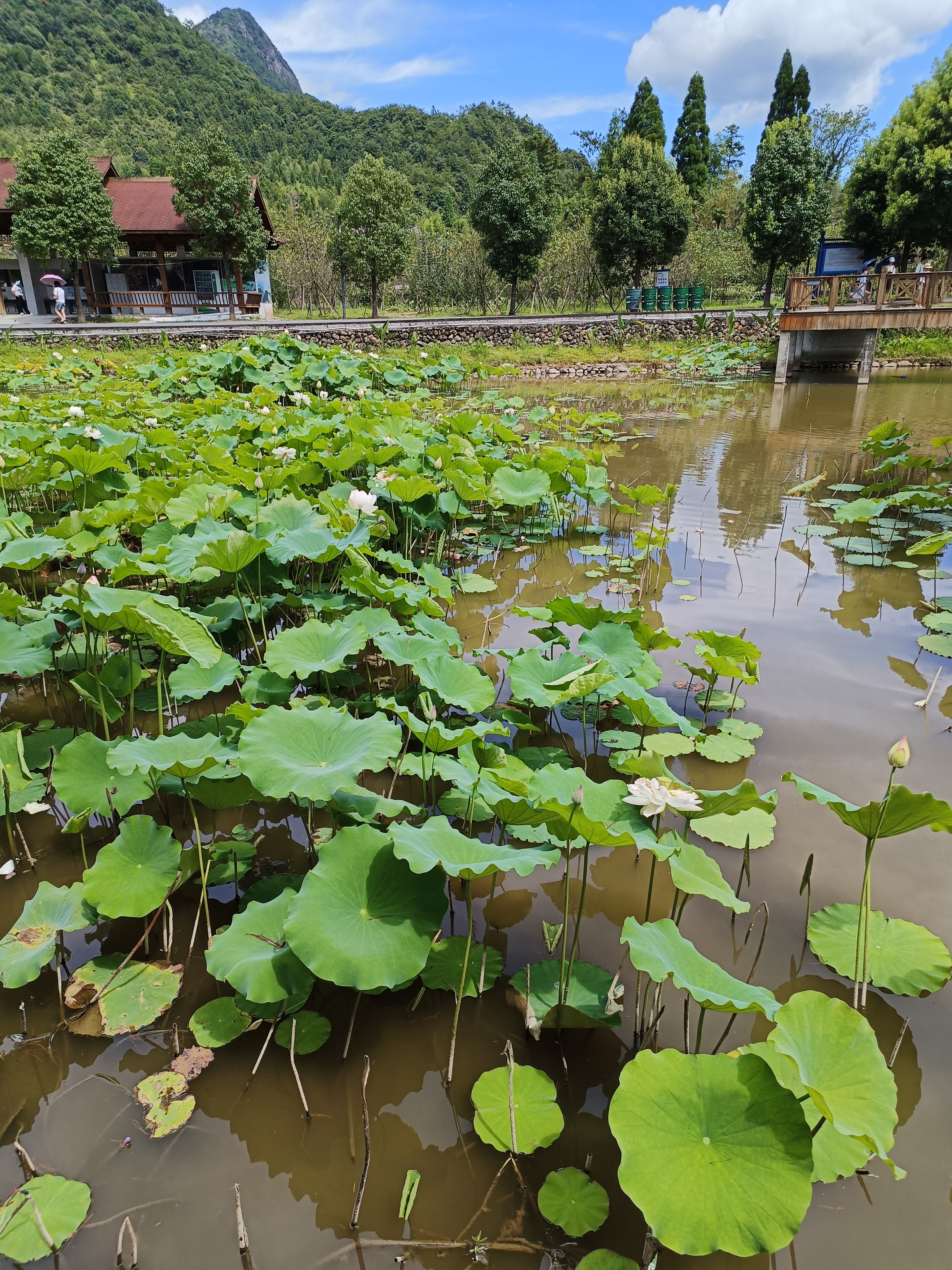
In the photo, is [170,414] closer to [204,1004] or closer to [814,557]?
[814,557]

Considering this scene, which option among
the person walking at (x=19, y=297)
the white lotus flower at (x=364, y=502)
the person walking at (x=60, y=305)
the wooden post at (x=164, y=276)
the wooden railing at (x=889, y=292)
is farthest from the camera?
the person walking at (x=19, y=297)

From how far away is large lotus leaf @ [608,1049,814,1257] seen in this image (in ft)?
3.48

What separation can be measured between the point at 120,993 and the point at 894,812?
1782 mm

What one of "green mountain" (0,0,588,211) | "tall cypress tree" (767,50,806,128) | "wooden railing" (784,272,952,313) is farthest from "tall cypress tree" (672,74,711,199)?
"wooden railing" (784,272,952,313)

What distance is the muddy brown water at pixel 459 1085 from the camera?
4.36ft

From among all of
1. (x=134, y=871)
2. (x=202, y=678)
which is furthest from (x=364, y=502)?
(x=134, y=871)

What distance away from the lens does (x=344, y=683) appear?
2900 mm

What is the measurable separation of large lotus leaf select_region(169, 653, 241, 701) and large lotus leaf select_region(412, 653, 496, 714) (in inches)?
24.0

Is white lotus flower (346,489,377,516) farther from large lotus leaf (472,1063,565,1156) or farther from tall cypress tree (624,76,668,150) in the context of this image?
tall cypress tree (624,76,668,150)

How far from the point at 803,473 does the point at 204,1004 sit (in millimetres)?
7256

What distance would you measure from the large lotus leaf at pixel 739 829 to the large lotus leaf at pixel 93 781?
1.59 metres

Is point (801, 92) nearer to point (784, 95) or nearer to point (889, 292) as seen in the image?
point (784, 95)

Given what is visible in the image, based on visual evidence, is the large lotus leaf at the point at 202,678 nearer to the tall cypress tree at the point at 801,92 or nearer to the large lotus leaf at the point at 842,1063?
the large lotus leaf at the point at 842,1063

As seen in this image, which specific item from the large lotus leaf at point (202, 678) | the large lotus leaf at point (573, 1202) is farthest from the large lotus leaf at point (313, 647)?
the large lotus leaf at point (573, 1202)
